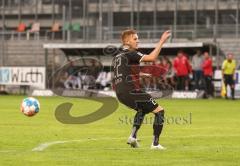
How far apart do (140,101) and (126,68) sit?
→ 2.06 feet

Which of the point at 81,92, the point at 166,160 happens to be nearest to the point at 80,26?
the point at 81,92

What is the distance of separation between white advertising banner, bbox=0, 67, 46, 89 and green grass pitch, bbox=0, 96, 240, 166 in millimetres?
18234

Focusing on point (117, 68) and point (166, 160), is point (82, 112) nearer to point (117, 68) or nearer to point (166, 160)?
point (117, 68)

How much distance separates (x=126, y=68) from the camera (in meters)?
12.4

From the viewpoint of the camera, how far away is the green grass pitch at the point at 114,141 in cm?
1058

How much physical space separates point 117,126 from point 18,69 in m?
24.0

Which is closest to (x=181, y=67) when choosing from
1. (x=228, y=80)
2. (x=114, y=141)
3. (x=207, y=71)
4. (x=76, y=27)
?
(x=207, y=71)

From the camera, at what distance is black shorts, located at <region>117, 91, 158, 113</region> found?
1247 centimetres

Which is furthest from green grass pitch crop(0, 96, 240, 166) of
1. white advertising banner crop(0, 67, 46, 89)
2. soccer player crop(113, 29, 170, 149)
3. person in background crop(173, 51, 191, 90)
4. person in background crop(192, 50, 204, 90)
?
white advertising banner crop(0, 67, 46, 89)

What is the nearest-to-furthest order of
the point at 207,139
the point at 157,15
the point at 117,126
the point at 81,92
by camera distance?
the point at 207,139 → the point at 117,126 → the point at 81,92 → the point at 157,15

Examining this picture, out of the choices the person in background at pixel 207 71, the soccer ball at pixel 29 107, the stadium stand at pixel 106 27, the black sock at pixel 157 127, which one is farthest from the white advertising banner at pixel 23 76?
the black sock at pixel 157 127

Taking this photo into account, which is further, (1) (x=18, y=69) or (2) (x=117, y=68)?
(1) (x=18, y=69)

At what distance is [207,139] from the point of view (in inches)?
568

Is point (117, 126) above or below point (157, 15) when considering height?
below
